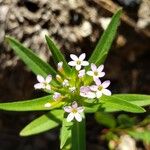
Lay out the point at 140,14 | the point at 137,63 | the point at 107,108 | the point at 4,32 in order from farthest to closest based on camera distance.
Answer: the point at 137,63, the point at 140,14, the point at 4,32, the point at 107,108

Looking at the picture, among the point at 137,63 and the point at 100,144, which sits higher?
the point at 137,63

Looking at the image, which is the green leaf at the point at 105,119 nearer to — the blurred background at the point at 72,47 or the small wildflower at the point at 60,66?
the blurred background at the point at 72,47

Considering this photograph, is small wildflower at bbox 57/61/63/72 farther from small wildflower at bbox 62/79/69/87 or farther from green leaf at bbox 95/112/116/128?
green leaf at bbox 95/112/116/128

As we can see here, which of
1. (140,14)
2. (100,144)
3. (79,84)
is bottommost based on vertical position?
(100,144)

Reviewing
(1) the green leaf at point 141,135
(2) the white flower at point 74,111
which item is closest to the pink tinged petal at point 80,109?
(2) the white flower at point 74,111

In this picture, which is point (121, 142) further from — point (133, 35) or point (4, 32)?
point (4, 32)

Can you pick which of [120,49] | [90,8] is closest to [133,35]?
[120,49]

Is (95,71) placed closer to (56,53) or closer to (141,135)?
(56,53)
